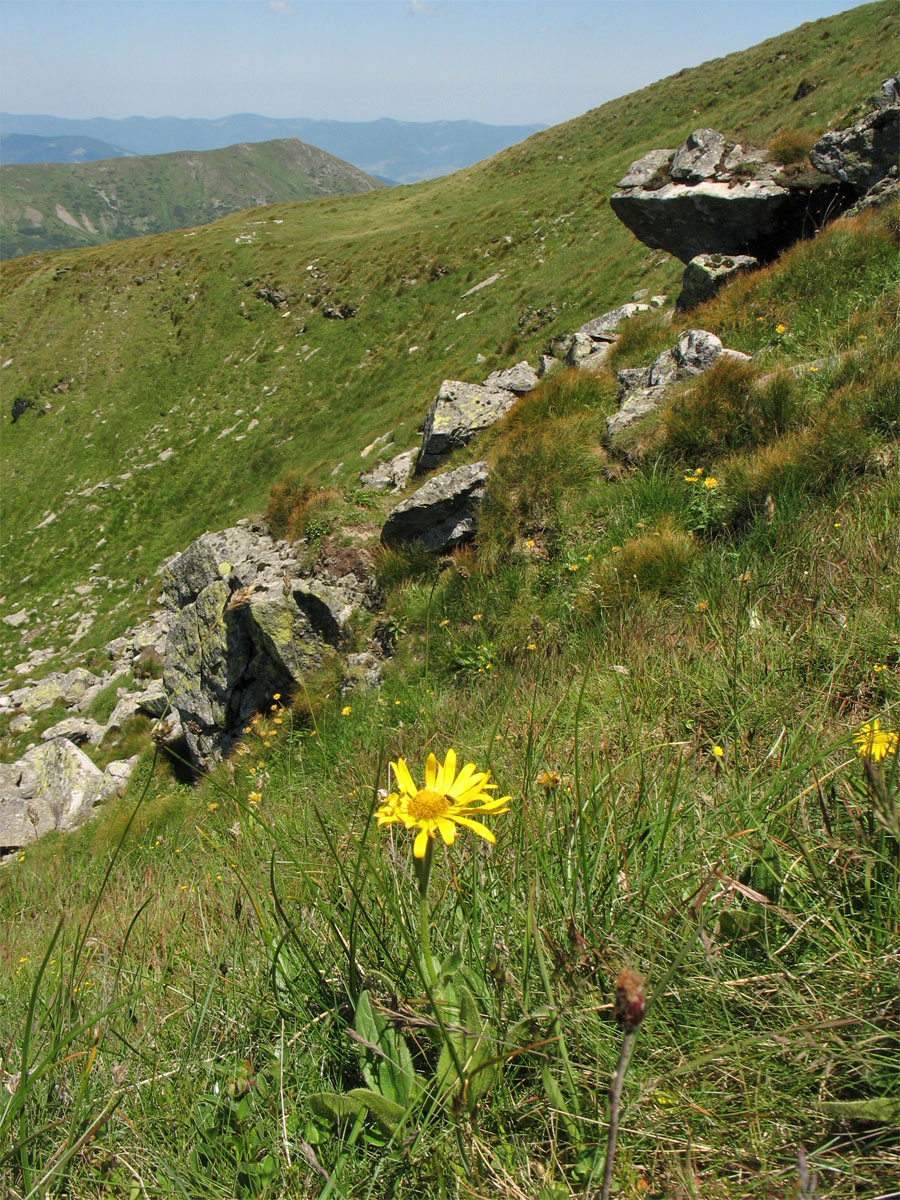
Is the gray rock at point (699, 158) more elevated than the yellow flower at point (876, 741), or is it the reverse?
the gray rock at point (699, 158)

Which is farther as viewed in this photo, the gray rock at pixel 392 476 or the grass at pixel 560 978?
the gray rock at pixel 392 476

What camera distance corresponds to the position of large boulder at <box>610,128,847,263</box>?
10.9m

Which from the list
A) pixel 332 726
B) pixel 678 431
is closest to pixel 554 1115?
→ pixel 332 726

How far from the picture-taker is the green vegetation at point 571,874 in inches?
55.2

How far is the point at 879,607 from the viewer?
290cm

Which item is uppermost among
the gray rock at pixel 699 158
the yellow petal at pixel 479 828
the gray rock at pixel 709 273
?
the gray rock at pixel 699 158

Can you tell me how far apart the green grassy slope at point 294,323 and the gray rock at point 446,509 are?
8.96m

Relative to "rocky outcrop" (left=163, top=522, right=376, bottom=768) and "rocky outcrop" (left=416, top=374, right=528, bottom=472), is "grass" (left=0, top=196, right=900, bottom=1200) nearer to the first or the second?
"rocky outcrop" (left=163, top=522, right=376, bottom=768)

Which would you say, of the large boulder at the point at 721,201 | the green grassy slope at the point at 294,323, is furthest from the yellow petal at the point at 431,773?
the green grassy slope at the point at 294,323

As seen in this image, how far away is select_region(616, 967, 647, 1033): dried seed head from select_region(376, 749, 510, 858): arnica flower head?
0.60 meters

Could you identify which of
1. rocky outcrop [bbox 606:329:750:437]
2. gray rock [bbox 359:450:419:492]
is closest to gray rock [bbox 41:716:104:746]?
gray rock [bbox 359:450:419:492]

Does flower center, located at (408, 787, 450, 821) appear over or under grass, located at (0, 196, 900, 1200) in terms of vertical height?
over

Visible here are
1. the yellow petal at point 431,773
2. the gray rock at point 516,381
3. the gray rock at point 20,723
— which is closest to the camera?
the yellow petal at point 431,773

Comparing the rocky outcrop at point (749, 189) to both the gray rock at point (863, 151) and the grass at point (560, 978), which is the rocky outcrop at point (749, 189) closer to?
the gray rock at point (863, 151)
